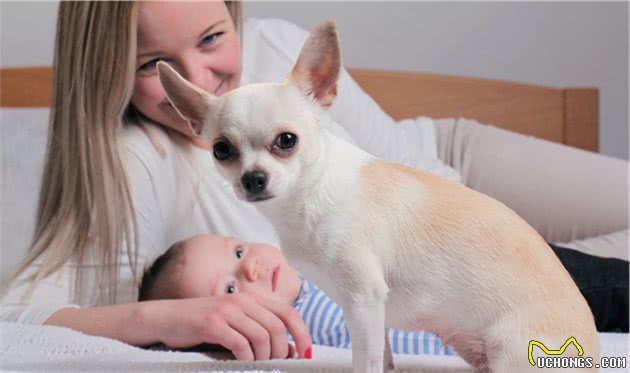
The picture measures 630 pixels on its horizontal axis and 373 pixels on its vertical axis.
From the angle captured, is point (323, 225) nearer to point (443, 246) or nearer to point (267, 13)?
point (443, 246)

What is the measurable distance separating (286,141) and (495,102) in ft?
5.54

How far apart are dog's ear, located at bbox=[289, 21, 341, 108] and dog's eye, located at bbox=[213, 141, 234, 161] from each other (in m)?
0.07

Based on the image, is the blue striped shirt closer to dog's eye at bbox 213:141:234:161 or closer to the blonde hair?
the blonde hair

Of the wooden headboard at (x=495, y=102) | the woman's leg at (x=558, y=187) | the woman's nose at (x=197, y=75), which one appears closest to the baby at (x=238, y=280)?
the woman's nose at (x=197, y=75)

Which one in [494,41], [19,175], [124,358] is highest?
[494,41]

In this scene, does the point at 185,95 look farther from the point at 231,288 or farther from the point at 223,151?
the point at 231,288

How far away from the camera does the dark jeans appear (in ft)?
3.78

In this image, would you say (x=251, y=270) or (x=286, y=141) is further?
(x=251, y=270)

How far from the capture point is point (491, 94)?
82.7 inches

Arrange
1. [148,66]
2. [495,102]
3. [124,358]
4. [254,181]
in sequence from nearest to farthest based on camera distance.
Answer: [254,181], [124,358], [148,66], [495,102]

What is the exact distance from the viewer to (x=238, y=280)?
1103mm

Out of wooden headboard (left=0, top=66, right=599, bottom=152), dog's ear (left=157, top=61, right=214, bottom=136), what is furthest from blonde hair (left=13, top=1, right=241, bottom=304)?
wooden headboard (left=0, top=66, right=599, bottom=152)

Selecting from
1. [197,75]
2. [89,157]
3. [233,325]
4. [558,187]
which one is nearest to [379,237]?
[233,325]

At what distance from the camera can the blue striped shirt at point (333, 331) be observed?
1074 mm
